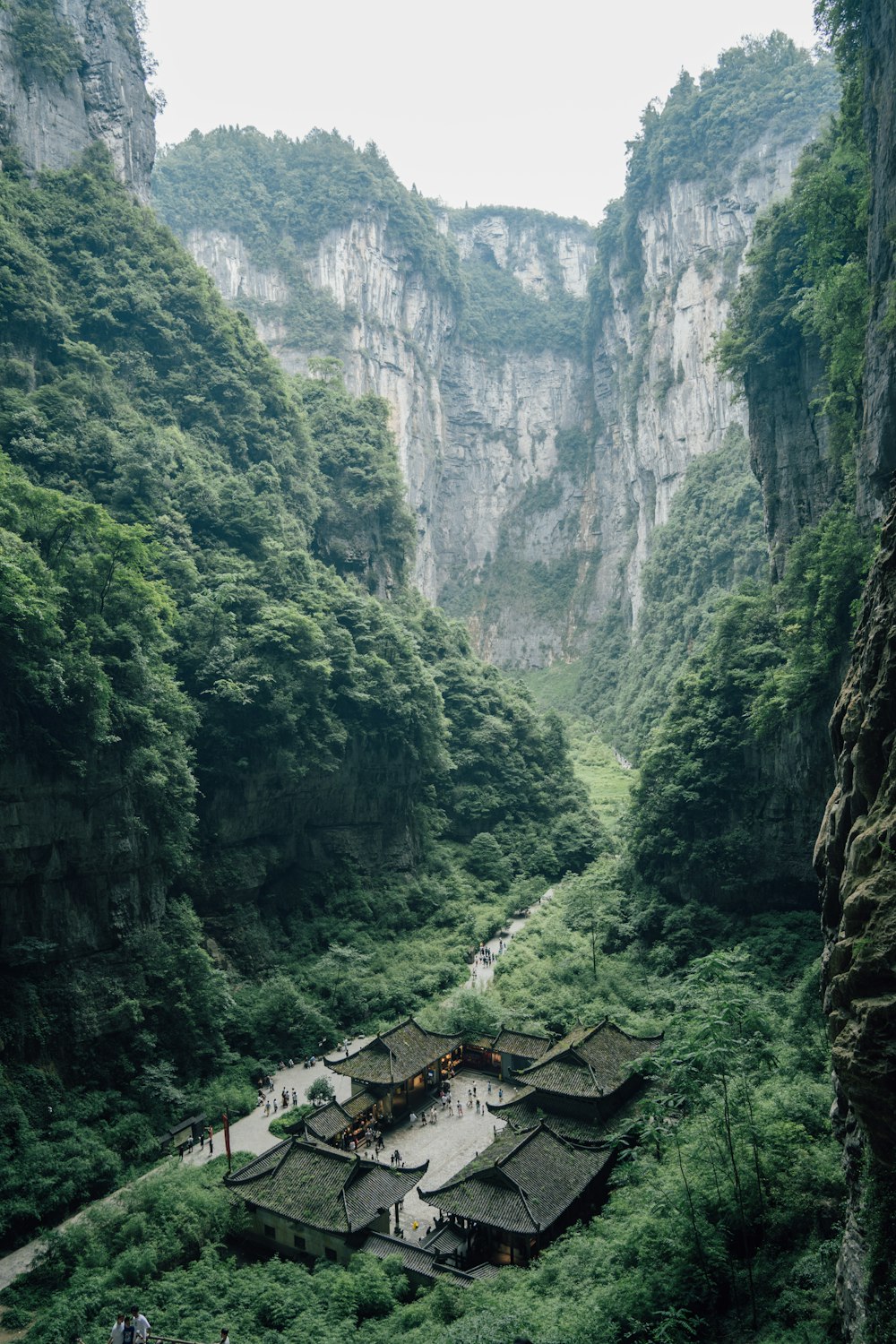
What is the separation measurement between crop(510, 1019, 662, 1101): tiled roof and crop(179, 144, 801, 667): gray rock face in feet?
205

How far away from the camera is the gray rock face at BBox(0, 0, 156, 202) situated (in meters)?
42.3

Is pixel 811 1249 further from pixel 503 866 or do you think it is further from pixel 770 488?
pixel 503 866

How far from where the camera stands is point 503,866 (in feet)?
143

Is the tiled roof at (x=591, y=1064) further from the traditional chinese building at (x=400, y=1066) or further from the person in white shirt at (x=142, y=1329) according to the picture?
the person in white shirt at (x=142, y=1329)

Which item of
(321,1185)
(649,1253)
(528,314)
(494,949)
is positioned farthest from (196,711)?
(528,314)

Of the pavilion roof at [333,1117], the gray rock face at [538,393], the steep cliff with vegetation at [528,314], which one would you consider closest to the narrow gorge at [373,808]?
the pavilion roof at [333,1117]

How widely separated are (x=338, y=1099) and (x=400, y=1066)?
2.53 meters

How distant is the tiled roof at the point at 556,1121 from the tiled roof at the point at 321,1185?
8.49ft

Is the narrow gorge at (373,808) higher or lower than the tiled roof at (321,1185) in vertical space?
higher

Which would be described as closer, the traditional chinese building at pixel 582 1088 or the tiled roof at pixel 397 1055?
the traditional chinese building at pixel 582 1088

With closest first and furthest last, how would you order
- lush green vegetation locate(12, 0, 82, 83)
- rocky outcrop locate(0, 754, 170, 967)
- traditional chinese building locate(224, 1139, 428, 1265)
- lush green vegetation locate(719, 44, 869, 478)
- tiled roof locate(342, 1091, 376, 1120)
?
traditional chinese building locate(224, 1139, 428, 1265)
rocky outcrop locate(0, 754, 170, 967)
tiled roof locate(342, 1091, 376, 1120)
lush green vegetation locate(719, 44, 869, 478)
lush green vegetation locate(12, 0, 82, 83)

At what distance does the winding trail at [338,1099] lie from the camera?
19.4 metres

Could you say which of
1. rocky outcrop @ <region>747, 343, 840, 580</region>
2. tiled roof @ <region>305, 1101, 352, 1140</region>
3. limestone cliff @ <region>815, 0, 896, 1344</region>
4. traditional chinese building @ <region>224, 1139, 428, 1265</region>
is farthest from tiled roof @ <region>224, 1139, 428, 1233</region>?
rocky outcrop @ <region>747, 343, 840, 580</region>

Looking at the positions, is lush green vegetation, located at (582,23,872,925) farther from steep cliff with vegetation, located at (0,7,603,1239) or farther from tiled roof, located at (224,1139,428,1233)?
tiled roof, located at (224,1139,428,1233)
